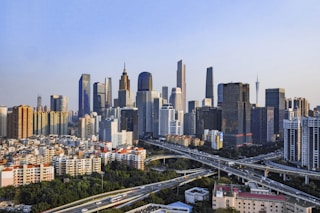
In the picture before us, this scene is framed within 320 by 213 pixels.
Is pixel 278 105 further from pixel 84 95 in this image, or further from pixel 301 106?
pixel 84 95

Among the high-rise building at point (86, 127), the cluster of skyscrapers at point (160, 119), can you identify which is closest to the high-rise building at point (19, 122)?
the cluster of skyscrapers at point (160, 119)

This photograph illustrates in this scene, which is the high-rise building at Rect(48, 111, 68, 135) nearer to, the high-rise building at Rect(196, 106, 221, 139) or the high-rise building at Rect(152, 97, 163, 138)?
the high-rise building at Rect(152, 97, 163, 138)

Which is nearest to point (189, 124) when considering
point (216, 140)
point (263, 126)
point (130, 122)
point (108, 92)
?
point (263, 126)

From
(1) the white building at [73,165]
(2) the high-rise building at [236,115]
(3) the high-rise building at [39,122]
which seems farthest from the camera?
(3) the high-rise building at [39,122]

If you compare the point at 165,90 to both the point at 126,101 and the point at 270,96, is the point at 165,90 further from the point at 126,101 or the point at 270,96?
the point at 270,96

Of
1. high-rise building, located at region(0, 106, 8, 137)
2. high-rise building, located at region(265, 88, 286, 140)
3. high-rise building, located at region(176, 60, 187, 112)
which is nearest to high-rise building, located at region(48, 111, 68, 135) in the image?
high-rise building, located at region(0, 106, 8, 137)

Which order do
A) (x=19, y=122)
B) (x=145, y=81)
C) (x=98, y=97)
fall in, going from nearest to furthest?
(x=19, y=122) → (x=145, y=81) → (x=98, y=97)

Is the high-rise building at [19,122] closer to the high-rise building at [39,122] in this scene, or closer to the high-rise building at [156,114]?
the high-rise building at [39,122]
